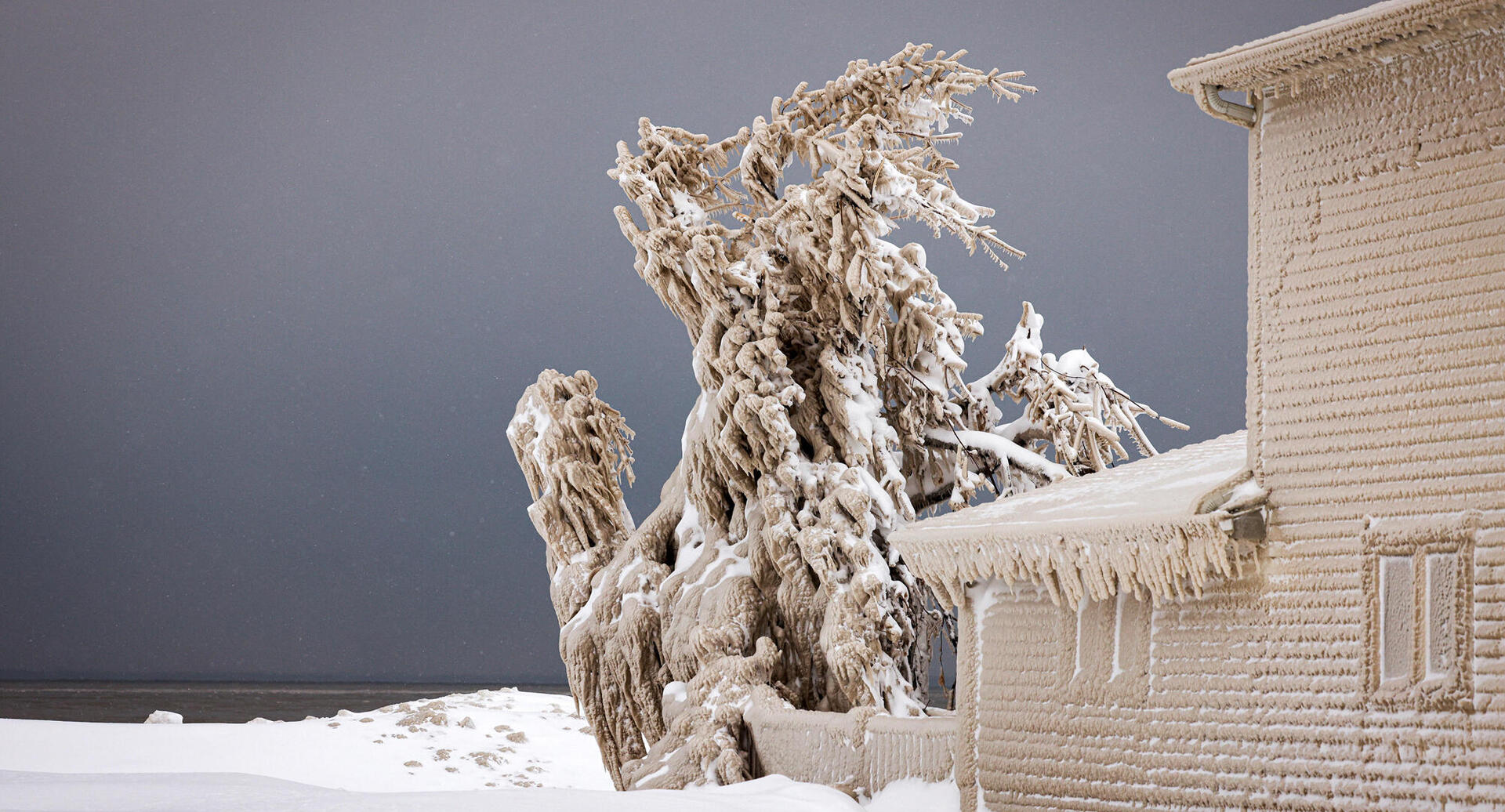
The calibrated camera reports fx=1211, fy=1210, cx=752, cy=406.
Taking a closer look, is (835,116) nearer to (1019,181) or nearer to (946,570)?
(946,570)

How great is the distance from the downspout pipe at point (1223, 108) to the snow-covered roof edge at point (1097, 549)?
1566mm

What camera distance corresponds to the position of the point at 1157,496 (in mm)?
5766

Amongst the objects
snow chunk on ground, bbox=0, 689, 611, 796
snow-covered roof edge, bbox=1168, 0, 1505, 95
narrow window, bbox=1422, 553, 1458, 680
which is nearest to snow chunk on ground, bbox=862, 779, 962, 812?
narrow window, bbox=1422, 553, 1458, 680

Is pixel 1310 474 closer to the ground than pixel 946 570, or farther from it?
farther from it

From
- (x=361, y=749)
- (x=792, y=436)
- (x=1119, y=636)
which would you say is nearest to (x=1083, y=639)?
(x=1119, y=636)

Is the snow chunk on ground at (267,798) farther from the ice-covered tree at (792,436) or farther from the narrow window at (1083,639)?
the ice-covered tree at (792,436)

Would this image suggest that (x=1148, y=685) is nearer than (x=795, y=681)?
Yes

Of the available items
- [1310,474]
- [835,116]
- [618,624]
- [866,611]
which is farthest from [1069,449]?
[1310,474]

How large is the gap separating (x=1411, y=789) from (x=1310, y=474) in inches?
50.2

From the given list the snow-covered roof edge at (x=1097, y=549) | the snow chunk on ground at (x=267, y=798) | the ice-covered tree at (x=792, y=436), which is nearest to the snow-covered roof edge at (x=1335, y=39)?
the snow-covered roof edge at (x=1097, y=549)

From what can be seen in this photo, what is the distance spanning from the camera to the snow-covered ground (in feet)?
16.9

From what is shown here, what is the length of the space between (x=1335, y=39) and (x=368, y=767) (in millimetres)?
15488

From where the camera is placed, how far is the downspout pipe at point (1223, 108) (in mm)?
5285

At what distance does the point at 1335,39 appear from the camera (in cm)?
489
